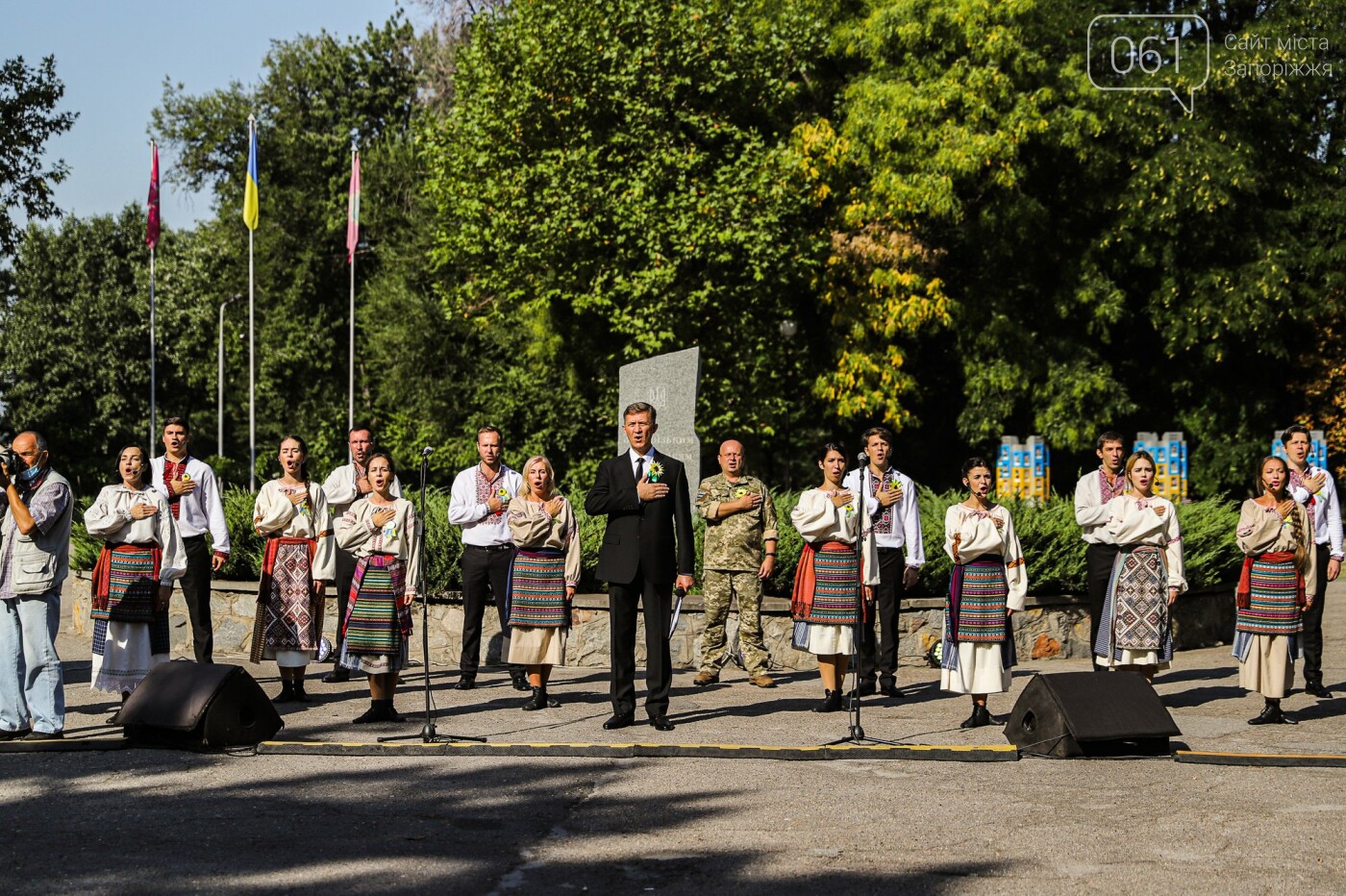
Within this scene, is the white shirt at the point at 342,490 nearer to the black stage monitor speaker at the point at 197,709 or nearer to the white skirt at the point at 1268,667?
the black stage monitor speaker at the point at 197,709

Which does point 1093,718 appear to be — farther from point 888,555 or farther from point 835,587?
point 888,555

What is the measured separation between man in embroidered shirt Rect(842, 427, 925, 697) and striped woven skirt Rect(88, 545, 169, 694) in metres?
5.16

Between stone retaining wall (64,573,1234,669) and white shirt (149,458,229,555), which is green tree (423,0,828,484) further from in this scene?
white shirt (149,458,229,555)

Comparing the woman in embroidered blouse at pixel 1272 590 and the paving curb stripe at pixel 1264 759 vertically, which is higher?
the woman in embroidered blouse at pixel 1272 590

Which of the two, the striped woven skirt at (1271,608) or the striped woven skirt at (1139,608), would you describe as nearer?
the striped woven skirt at (1271,608)

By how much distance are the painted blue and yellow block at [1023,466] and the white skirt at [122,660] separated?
Result: 71.0 ft

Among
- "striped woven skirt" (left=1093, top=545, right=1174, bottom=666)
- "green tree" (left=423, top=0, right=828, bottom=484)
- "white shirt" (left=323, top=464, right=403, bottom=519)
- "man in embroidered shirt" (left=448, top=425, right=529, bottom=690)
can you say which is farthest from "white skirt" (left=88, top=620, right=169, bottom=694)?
"green tree" (left=423, top=0, right=828, bottom=484)

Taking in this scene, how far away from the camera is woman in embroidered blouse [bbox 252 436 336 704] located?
11422 millimetres

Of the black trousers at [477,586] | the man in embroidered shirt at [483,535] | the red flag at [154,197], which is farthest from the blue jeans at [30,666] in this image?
the red flag at [154,197]

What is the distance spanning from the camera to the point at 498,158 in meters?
31.8

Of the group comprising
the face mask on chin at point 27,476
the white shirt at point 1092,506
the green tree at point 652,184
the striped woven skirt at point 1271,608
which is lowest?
the striped woven skirt at point 1271,608

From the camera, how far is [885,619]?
480 inches

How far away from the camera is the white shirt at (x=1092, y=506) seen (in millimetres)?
11227

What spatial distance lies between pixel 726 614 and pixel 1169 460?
18.6 metres
